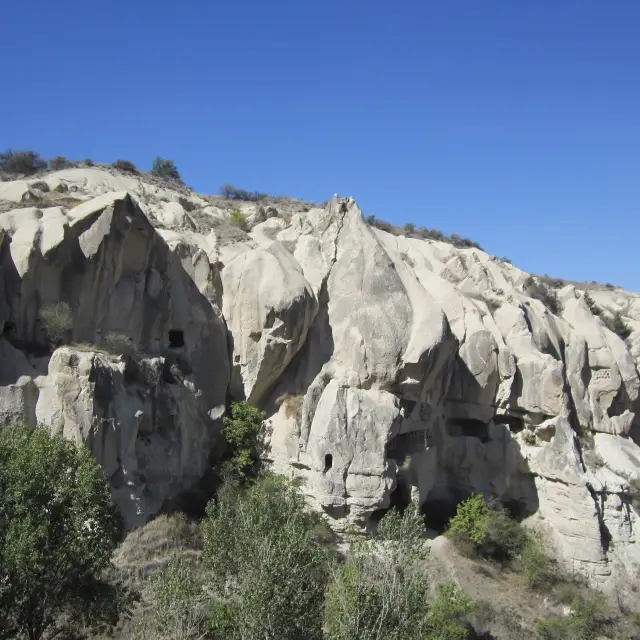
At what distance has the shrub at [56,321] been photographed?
58.7 ft

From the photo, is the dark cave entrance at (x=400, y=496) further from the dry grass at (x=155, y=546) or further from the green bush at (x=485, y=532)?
the dry grass at (x=155, y=546)

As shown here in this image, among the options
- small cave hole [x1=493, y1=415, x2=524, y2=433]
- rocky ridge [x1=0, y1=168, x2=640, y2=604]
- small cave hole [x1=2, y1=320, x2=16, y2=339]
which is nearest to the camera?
small cave hole [x1=2, y1=320, x2=16, y2=339]

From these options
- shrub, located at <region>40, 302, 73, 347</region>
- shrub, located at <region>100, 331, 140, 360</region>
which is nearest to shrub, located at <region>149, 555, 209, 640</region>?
shrub, located at <region>100, 331, 140, 360</region>

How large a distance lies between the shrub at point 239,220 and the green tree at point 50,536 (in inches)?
802

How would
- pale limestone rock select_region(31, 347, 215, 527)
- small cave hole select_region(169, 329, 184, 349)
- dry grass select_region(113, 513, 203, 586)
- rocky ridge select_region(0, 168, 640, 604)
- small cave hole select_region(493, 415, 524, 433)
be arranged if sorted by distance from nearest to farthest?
1. dry grass select_region(113, 513, 203, 586)
2. pale limestone rock select_region(31, 347, 215, 527)
3. rocky ridge select_region(0, 168, 640, 604)
4. small cave hole select_region(169, 329, 184, 349)
5. small cave hole select_region(493, 415, 524, 433)

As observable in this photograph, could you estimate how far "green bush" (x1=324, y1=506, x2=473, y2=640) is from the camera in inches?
466

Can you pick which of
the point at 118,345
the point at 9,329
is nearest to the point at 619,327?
the point at 118,345

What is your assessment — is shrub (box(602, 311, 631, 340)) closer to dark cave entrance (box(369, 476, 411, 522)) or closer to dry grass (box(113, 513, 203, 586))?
dark cave entrance (box(369, 476, 411, 522))

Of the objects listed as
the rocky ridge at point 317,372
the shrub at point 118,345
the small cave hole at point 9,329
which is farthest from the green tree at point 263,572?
the small cave hole at point 9,329

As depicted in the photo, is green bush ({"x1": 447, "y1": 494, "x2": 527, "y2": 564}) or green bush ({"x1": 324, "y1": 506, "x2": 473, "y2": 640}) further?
green bush ({"x1": 447, "y1": 494, "x2": 527, "y2": 564})

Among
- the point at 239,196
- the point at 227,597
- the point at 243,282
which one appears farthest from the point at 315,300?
the point at 239,196

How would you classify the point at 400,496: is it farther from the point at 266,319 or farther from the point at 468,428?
the point at 266,319

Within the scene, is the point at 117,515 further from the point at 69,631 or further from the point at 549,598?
the point at 549,598

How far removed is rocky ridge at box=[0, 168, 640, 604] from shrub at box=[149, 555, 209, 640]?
5617mm
